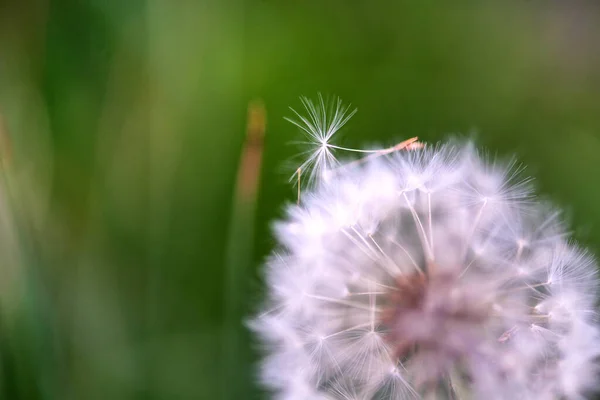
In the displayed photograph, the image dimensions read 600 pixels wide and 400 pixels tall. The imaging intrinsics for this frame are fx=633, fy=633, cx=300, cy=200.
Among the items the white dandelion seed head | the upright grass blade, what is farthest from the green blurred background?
the white dandelion seed head

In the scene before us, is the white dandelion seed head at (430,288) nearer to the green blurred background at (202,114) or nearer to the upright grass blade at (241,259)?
the upright grass blade at (241,259)

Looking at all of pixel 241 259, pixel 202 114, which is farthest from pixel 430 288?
pixel 202 114

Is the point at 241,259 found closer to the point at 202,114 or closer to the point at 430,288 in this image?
the point at 430,288

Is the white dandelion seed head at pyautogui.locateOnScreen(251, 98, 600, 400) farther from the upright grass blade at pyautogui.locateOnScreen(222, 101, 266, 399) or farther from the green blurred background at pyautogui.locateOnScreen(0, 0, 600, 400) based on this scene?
the green blurred background at pyautogui.locateOnScreen(0, 0, 600, 400)

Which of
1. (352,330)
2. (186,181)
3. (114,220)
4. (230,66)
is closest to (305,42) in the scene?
(230,66)

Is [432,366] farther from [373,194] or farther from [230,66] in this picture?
[230,66]

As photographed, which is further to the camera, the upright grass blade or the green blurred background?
the green blurred background
